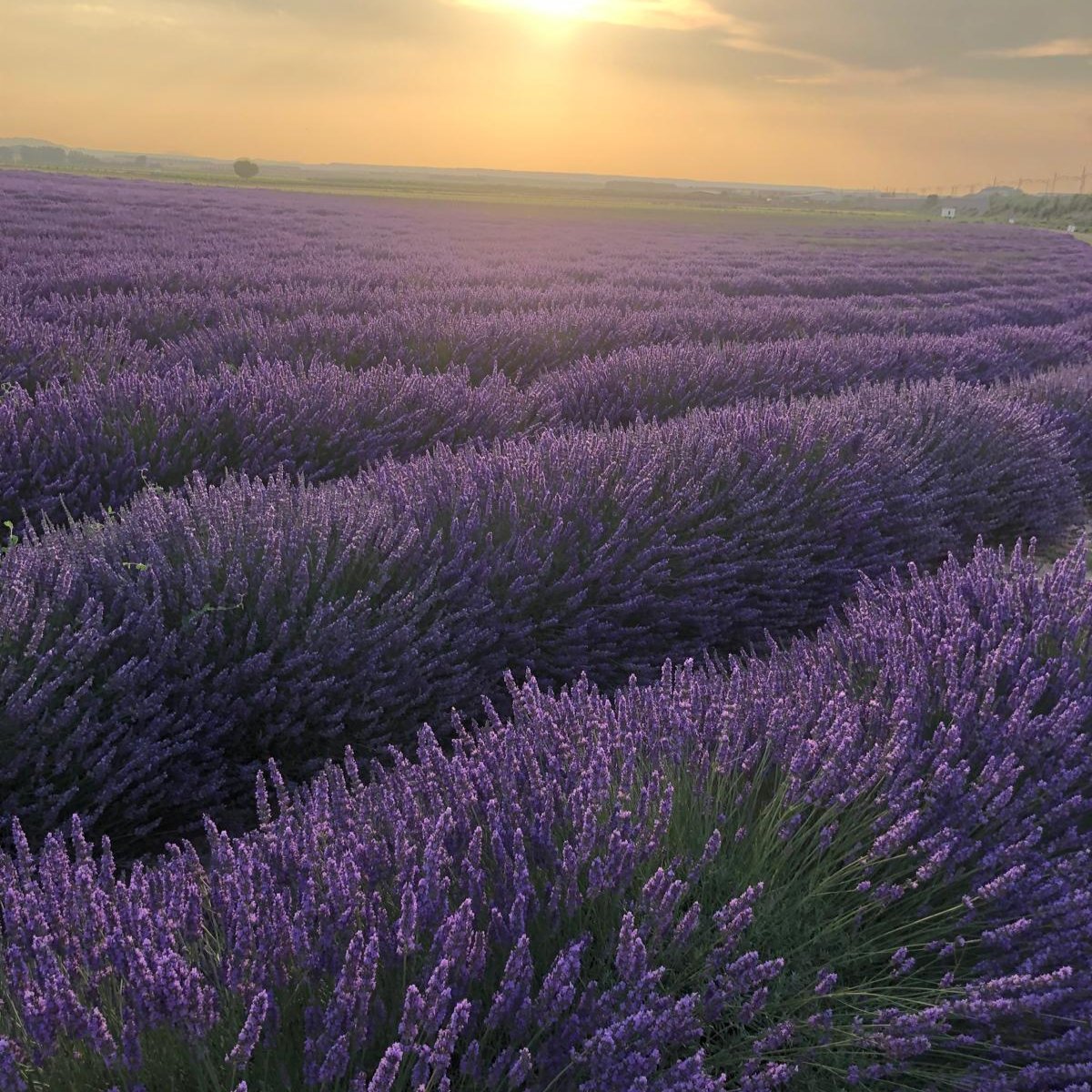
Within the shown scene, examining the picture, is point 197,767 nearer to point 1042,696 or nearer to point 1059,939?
point 1059,939

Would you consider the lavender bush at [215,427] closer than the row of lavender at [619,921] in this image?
No

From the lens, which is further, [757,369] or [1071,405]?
[757,369]

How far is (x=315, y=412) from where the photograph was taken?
13.4 ft

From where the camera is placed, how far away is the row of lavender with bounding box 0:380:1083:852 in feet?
6.88

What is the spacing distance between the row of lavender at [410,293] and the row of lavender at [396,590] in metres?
2.43

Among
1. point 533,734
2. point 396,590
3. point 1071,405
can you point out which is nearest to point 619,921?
point 533,734

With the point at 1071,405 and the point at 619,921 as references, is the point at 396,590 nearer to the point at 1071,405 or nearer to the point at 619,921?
the point at 619,921

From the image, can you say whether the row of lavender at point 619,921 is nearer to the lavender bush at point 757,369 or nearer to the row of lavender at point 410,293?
the lavender bush at point 757,369

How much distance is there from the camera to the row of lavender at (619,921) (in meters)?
1.02

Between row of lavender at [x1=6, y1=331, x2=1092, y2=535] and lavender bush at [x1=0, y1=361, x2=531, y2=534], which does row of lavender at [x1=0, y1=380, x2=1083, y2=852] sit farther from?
lavender bush at [x1=0, y1=361, x2=531, y2=534]

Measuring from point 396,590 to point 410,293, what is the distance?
236 inches

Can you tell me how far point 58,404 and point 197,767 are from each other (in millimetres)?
2149

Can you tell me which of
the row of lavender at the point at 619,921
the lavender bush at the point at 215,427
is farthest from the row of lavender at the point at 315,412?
the row of lavender at the point at 619,921

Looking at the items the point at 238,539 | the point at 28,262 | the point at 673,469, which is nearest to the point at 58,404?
the point at 238,539
